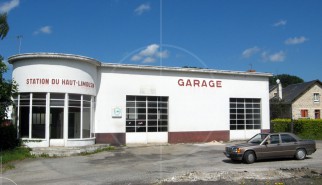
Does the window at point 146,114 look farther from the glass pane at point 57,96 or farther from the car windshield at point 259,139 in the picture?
the car windshield at point 259,139

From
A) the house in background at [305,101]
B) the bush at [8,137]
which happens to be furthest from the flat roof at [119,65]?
the house in background at [305,101]

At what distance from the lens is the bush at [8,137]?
1967 cm

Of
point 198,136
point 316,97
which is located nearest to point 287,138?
point 198,136

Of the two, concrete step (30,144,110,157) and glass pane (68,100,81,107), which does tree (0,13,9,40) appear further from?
concrete step (30,144,110,157)

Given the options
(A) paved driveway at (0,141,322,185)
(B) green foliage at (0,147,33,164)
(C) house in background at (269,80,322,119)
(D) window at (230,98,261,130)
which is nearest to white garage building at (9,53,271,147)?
(D) window at (230,98,261,130)

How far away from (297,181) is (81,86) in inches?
533

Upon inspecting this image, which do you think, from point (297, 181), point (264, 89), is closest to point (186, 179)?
point (297, 181)

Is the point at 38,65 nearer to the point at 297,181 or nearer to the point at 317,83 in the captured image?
the point at 297,181

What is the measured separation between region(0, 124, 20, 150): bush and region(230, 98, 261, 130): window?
15.0m

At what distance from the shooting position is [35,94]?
2034 centimetres

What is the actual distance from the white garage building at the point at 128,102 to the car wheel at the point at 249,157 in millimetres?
9393

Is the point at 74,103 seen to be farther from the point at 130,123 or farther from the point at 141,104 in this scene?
the point at 141,104

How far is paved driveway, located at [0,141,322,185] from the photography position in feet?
41.5

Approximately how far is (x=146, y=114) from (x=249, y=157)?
9.84m
